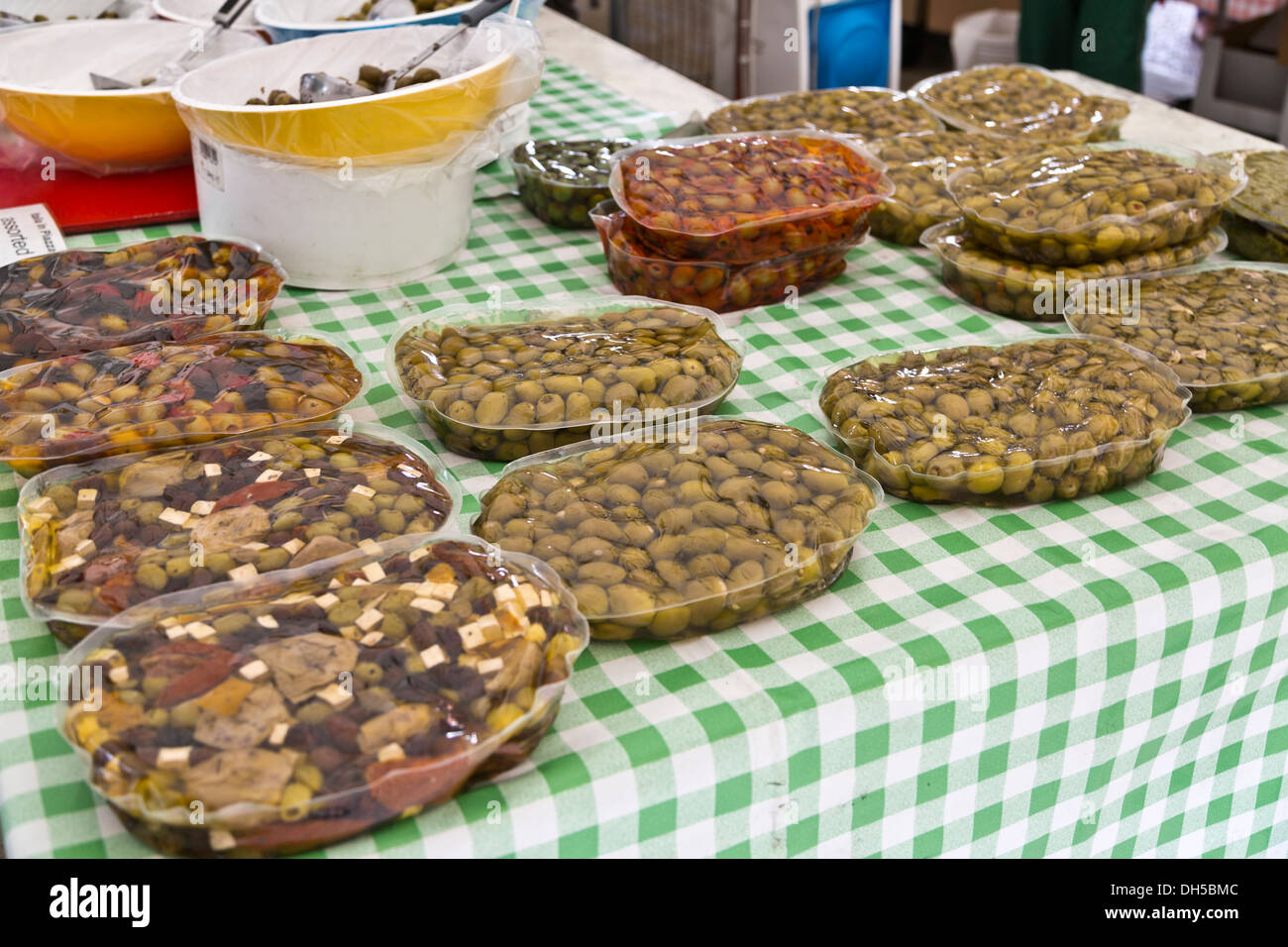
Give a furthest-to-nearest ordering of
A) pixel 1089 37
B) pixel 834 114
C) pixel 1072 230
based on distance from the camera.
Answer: pixel 1089 37 < pixel 834 114 < pixel 1072 230

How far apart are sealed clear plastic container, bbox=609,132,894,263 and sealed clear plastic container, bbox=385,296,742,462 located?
12 cm

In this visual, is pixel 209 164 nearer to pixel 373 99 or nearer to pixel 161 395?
pixel 373 99

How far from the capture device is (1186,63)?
418cm

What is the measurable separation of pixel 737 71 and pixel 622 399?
2606 mm

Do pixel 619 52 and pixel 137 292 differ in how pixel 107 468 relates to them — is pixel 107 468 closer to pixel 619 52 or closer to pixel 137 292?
pixel 137 292

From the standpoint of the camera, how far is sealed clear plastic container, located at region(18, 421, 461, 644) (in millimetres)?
831

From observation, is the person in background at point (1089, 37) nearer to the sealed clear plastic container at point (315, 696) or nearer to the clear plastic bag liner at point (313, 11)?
the clear plastic bag liner at point (313, 11)

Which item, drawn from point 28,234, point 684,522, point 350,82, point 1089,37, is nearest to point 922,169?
point 350,82

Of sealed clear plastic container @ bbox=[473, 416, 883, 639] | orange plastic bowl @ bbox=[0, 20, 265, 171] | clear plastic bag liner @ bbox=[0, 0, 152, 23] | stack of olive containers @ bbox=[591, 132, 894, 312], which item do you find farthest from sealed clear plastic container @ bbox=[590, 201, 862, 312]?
clear plastic bag liner @ bbox=[0, 0, 152, 23]

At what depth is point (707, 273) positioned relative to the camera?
1.32 meters

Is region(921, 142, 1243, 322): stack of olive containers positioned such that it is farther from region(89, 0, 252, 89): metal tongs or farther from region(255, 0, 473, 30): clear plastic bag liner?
region(89, 0, 252, 89): metal tongs

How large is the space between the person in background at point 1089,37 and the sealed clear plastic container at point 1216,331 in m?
2.08

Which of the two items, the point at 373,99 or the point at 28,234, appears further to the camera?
the point at 28,234

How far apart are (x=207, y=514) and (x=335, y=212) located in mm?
575
